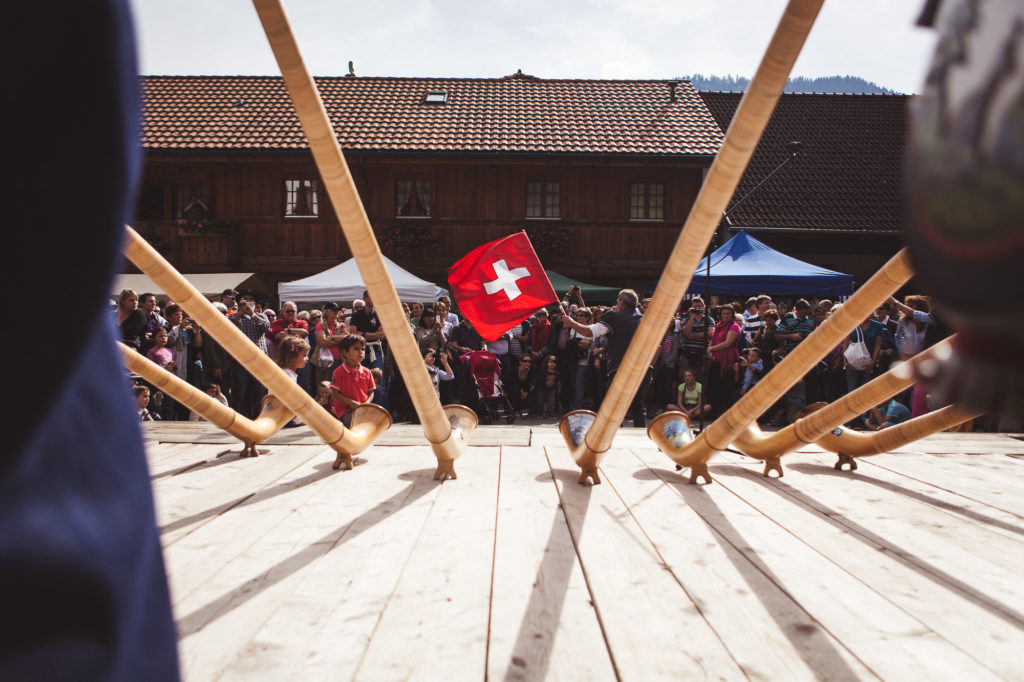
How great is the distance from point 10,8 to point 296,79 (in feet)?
6.36

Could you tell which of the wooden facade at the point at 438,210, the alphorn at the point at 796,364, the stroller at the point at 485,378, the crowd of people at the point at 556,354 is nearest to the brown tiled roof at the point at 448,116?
the wooden facade at the point at 438,210

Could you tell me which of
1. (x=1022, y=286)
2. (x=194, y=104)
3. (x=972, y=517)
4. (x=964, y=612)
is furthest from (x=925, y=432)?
(x=194, y=104)

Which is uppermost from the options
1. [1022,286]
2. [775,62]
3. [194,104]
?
[194,104]

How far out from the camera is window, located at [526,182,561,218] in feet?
54.9

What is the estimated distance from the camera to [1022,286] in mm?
298

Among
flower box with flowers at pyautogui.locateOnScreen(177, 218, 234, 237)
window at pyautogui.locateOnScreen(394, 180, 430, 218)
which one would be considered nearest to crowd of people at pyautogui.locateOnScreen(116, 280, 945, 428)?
flower box with flowers at pyautogui.locateOnScreen(177, 218, 234, 237)

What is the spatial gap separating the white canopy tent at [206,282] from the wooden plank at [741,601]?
44.4ft

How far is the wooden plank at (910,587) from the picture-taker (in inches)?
72.9

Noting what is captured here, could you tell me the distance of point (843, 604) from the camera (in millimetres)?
2119

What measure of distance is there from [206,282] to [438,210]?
18.2ft

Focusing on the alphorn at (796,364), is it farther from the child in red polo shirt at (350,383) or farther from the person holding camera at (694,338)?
the person holding camera at (694,338)

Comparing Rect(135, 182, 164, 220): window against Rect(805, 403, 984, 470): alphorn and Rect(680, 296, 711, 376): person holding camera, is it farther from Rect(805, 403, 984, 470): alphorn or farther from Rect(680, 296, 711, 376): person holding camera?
Rect(805, 403, 984, 470): alphorn

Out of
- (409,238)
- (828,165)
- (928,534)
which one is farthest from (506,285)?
(828,165)

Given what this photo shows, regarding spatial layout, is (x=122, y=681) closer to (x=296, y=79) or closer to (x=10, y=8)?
(x=10, y=8)
